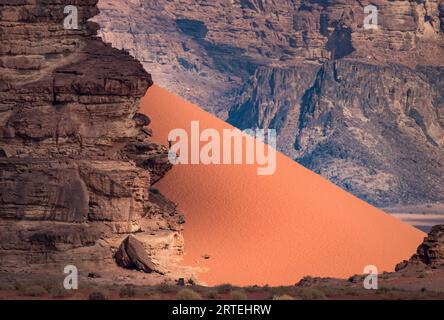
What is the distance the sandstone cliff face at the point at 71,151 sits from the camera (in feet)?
183

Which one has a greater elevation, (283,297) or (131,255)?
(283,297)

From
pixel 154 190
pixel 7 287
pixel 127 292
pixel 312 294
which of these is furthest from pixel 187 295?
pixel 154 190

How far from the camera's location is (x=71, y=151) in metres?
57.4

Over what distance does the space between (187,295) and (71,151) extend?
607 inches

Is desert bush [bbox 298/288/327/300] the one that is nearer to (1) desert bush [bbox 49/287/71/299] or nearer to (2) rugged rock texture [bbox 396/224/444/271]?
(1) desert bush [bbox 49/287/71/299]

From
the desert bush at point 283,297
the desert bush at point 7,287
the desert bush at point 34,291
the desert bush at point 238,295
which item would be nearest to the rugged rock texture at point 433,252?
the desert bush at point 238,295

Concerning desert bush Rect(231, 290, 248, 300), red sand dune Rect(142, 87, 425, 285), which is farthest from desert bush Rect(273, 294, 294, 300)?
red sand dune Rect(142, 87, 425, 285)

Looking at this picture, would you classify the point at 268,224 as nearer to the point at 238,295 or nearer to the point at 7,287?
the point at 7,287

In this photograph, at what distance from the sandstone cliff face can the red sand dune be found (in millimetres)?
2578

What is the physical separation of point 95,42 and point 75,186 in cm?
624

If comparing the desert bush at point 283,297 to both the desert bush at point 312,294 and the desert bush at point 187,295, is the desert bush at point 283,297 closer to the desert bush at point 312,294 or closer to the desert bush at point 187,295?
the desert bush at point 312,294

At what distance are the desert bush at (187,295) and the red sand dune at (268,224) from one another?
1441 centimetres

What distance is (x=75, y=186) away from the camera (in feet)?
184

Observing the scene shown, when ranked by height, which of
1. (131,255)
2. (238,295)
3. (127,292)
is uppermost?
(238,295)
